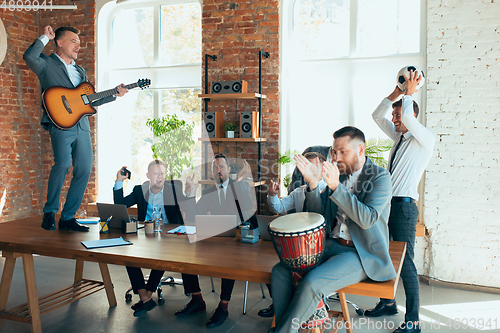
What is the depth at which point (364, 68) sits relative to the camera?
4551mm

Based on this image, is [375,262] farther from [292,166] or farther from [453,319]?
[292,166]

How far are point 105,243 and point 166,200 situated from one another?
0.93 meters

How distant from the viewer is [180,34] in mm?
5305

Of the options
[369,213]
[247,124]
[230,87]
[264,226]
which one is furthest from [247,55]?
[369,213]

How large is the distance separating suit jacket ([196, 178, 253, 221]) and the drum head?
167 cm

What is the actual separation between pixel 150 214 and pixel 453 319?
260 centimetres

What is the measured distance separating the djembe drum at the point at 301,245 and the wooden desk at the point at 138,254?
138mm

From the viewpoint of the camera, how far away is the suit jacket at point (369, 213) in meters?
2.04

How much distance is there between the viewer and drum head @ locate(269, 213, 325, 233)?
1986 millimetres

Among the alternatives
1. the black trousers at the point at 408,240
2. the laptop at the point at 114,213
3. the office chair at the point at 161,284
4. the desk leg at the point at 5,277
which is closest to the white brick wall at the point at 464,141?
the black trousers at the point at 408,240

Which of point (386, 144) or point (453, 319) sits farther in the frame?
point (386, 144)

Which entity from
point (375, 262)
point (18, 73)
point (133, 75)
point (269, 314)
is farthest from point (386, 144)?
point (18, 73)

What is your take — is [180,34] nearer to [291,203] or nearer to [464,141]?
[291,203]

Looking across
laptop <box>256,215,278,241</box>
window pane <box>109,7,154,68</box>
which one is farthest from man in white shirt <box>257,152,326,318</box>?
window pane <box>109,7,154,68</box>
